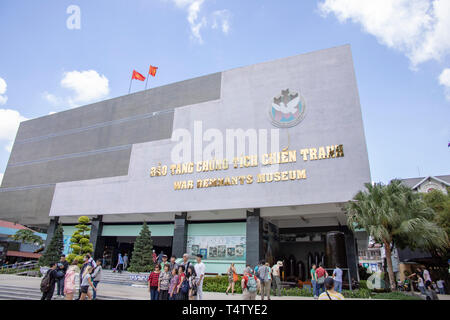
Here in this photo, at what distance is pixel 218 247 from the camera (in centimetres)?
2331

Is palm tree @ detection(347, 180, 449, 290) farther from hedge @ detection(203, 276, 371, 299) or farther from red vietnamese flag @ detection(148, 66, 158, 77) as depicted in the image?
red vietnamese flag @ detection(148, 66, 158, 77)

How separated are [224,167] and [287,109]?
6383mm

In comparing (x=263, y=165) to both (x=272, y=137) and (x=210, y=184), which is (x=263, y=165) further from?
(x=210, y=184)

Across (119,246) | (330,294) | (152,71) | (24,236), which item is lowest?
(330,294)

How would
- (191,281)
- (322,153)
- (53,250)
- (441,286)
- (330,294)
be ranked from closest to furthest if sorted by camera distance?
(330,294)
(191,281)
(322,153)
(441,286)
(53,250)

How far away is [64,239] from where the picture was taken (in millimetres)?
30484

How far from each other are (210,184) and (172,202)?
3.60m

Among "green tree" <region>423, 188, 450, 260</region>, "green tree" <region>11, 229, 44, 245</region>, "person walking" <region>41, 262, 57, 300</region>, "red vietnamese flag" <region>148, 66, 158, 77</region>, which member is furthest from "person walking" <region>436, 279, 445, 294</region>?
"green tree" <region>11, 229, 44, 245</region>

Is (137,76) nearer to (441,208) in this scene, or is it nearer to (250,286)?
(250,286)

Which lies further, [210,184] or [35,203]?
[35,203]

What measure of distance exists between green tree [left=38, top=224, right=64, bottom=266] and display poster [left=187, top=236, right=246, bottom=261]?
482 inches

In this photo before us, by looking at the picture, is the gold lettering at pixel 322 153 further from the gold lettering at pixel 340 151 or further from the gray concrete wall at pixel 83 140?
the gray concrete wall at pixel 83 140

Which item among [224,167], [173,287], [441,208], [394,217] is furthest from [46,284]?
[441,208]
